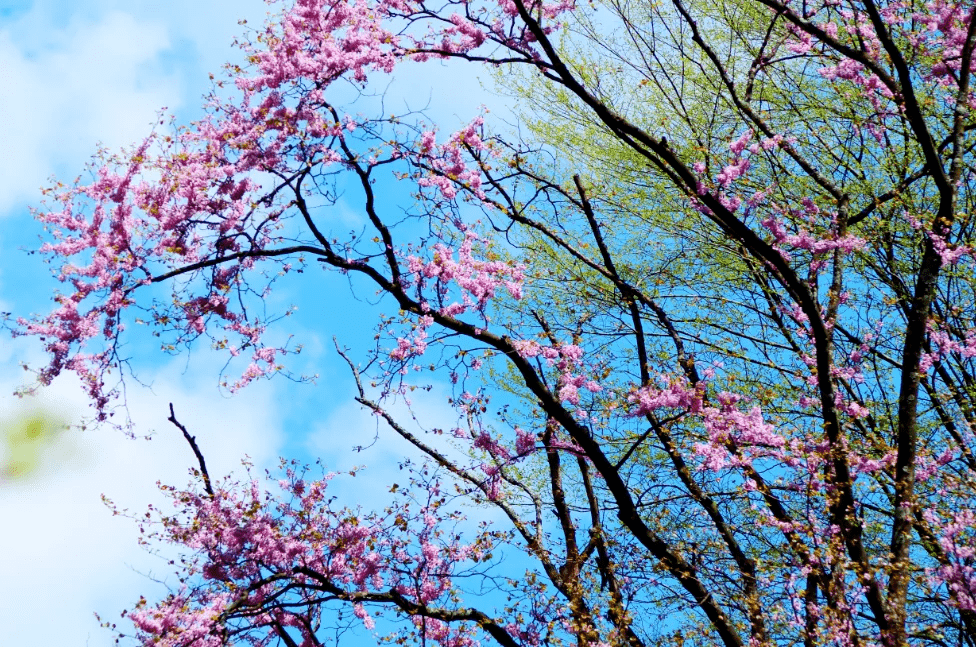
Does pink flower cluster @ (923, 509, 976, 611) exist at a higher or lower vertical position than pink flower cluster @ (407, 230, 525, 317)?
lower

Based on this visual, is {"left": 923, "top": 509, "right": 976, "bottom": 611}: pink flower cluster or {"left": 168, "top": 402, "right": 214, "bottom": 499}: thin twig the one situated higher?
{"left": 168, "top": 402, "right": 214, "bottom": 499}: thin twig

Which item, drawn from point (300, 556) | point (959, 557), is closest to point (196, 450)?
point (300, 556)

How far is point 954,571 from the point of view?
6434 mm

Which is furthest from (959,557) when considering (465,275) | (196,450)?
(196,450)

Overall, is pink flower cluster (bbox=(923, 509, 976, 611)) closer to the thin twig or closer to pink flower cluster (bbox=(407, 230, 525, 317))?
pink flower cluster (bbox=(407, 230, 525, 317))

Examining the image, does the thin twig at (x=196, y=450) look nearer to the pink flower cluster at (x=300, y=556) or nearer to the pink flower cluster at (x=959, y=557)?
the pink flower cluster at (x=300, y=556)

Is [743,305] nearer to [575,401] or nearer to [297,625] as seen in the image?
[575,401]

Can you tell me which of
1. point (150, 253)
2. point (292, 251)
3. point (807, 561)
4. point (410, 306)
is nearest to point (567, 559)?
point (807, 561)

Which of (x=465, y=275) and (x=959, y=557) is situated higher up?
(x=465, y=275)

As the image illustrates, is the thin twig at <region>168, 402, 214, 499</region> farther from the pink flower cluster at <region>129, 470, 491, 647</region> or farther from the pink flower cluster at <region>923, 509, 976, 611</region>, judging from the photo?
the pink flower cluster at <region>923, 509, 976, 611</region>

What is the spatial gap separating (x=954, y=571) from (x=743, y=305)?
377 cm

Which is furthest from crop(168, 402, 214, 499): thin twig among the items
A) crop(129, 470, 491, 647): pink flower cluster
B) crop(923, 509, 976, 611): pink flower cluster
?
crop(923, 509, 976, 611): pink flower cluster

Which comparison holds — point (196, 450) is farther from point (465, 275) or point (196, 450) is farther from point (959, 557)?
point (959, 557)

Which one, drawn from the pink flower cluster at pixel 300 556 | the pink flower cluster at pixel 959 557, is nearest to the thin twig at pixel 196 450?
the pink flower cluster at pixel 300 556
